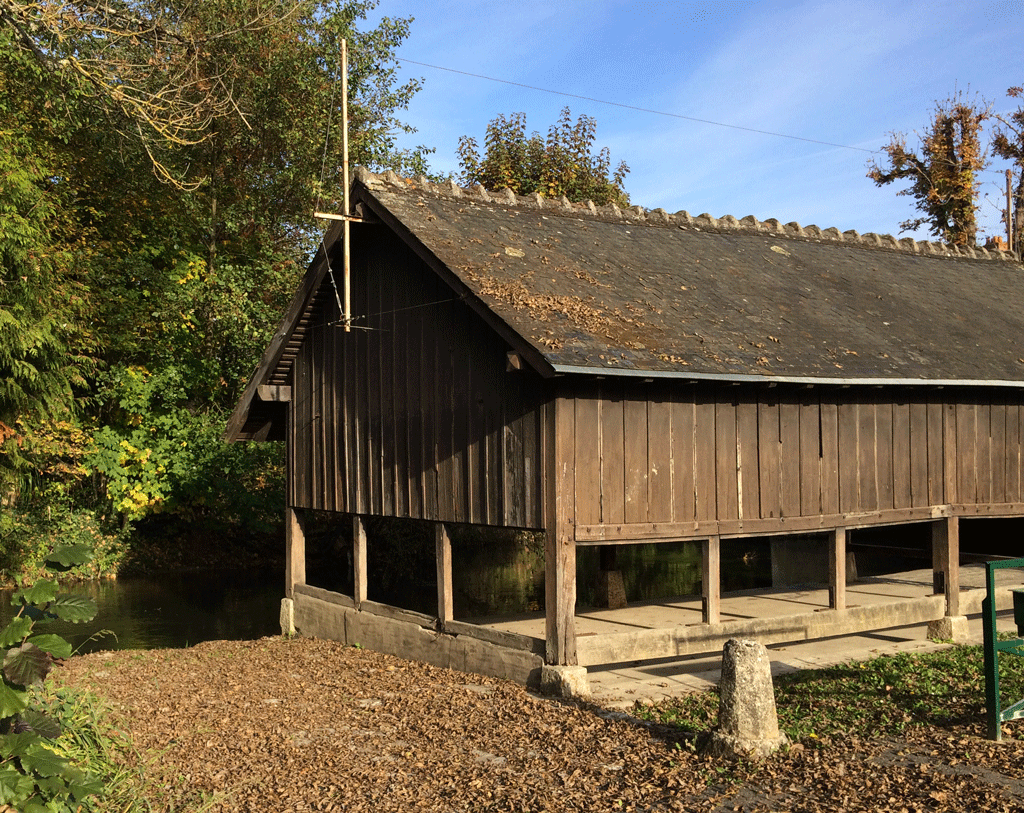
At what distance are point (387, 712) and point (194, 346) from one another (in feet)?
54.6

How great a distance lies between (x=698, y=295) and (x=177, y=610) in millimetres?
12350

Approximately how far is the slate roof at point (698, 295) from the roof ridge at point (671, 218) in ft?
0.10

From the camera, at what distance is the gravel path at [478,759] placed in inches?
258

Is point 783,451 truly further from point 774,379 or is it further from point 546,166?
point 546,166

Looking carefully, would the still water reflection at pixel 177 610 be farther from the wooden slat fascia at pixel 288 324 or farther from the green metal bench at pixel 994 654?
the green metal bench at pixel 994 654

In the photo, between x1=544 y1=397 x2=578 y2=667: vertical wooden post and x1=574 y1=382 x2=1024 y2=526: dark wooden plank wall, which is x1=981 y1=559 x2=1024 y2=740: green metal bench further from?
x1=544 y1=397 x2=578 y2=667: vertical wooden post

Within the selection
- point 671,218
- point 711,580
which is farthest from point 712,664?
point 671,218

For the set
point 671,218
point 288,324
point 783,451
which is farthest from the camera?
point 671,218

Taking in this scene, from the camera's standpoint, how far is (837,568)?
11.8 metres

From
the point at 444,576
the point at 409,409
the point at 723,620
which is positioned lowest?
the point at 723,620

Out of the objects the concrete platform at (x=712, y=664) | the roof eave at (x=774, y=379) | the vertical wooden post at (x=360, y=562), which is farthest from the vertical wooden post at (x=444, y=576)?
the roof eave at (x=774, y=379)

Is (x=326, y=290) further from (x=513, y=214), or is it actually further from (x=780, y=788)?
(x=780, y=788)

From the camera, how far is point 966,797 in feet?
20.5

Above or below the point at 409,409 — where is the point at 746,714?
below
